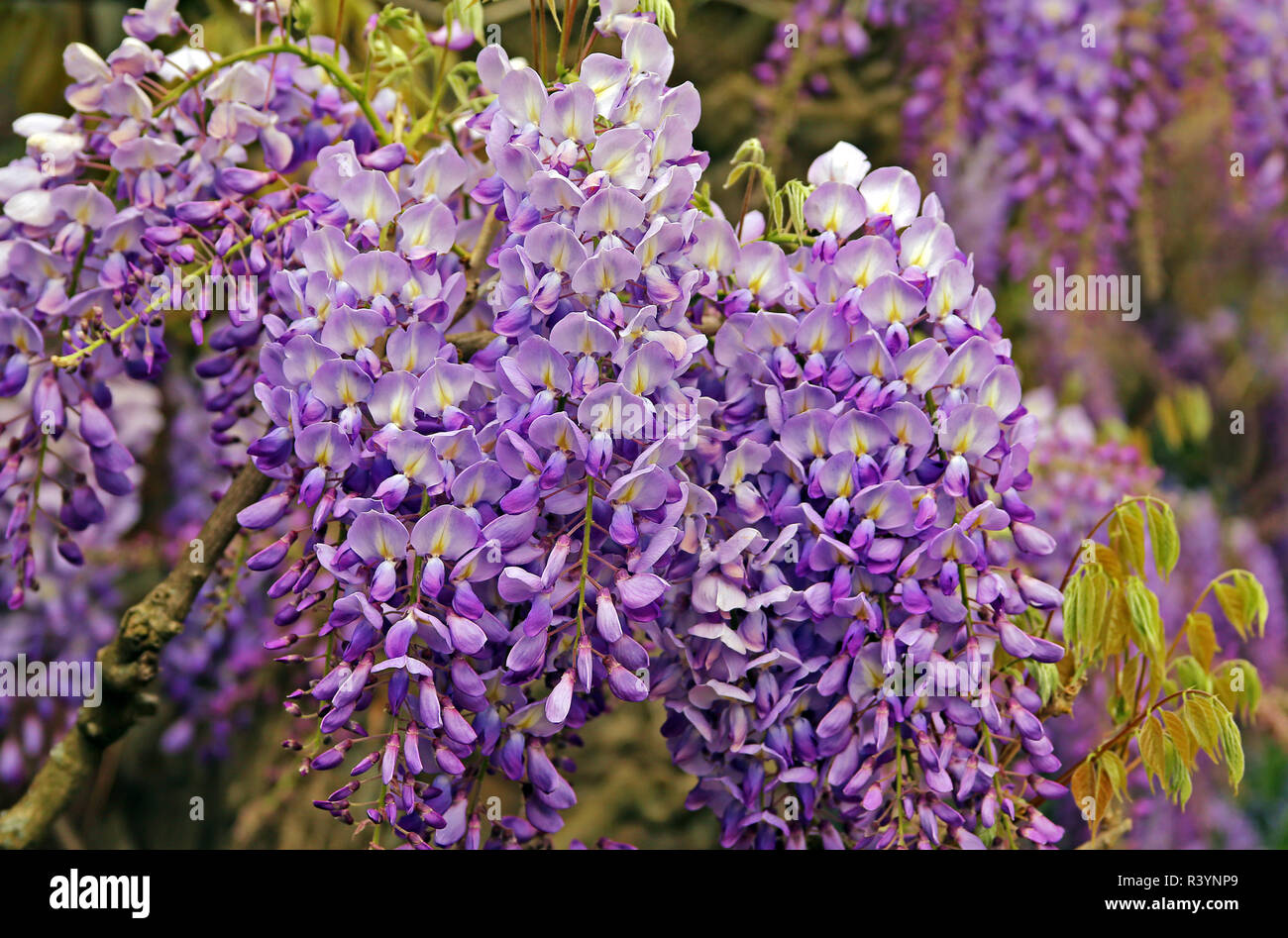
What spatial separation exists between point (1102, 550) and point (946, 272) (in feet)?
Answer: 0.74

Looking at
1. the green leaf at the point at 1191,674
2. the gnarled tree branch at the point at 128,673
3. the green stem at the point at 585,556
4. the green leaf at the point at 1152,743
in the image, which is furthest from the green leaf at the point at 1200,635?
the gnarled tree branch at the point at 128,673

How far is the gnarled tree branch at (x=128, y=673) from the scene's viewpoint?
0.84 metres

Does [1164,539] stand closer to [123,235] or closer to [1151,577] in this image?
[123,235]

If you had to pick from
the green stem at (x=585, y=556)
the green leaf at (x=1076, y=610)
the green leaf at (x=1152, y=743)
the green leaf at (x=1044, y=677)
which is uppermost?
the green stem at (x=585, y=556)

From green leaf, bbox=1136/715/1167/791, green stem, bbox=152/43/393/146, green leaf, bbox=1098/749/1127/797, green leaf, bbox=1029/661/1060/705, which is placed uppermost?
green stem, bbox=152/43/393/146

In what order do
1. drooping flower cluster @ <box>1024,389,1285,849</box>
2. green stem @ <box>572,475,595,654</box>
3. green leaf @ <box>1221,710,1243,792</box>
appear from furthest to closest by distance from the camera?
drooping flower cluster @ <box>1024,389,1285,849</box>, green leaf @ <box>1221,710,1243,792</box>, green stem @ <box>572,475,595,654</box>


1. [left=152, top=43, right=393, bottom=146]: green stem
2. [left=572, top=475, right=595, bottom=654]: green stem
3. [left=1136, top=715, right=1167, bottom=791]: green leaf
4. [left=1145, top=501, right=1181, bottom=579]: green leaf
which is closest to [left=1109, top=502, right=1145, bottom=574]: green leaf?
[left=1145, top=501, right=1181, bottom=579]: green leaf

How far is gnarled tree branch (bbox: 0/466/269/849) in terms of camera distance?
2.76ft

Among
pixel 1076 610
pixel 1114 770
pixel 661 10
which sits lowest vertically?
pixel 1114 770

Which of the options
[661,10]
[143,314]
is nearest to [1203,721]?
[661,10]

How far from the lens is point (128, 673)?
0.86 meters

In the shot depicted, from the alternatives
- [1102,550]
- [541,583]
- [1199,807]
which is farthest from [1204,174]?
[541,583]

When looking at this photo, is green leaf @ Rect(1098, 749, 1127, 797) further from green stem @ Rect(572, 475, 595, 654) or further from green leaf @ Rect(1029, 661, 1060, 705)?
green stem @ Rect(572, 475, 595, 654)

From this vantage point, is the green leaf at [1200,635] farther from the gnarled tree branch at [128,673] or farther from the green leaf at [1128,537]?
the gnarled tree branch at [128,673]
